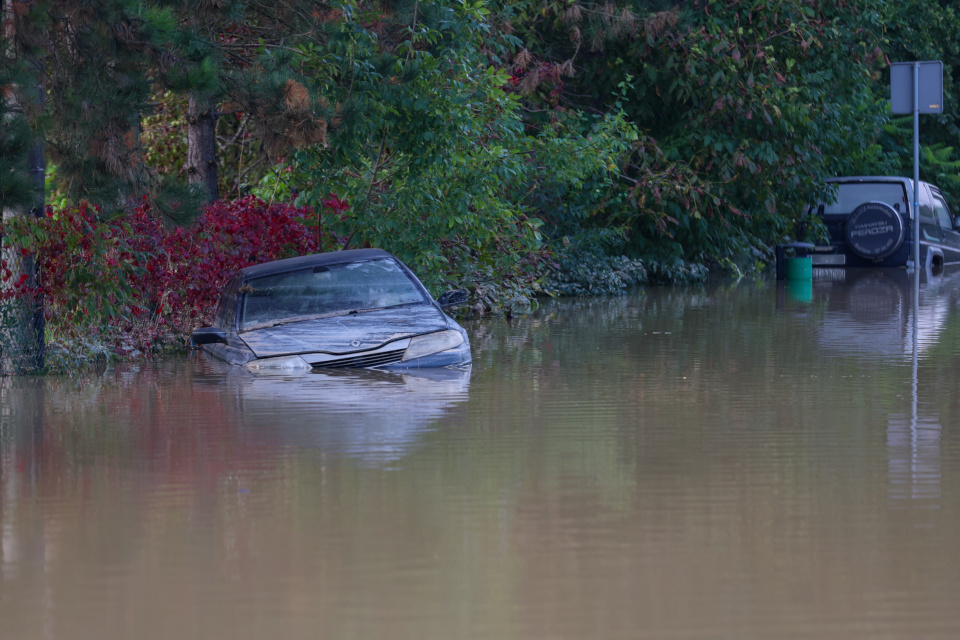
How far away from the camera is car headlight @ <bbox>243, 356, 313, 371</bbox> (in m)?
12.4

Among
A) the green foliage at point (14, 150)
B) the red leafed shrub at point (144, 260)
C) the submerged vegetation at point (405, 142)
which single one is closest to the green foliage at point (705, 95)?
the submerged vegetation at point (405, 142)

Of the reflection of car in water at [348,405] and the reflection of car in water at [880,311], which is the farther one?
the reflection of car in water at [880,311]

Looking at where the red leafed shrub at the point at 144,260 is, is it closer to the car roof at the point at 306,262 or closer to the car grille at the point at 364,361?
the car roof at the point at 306,262

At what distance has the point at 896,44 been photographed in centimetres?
4309

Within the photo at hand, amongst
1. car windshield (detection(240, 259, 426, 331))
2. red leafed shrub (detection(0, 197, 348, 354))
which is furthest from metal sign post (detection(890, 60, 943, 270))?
car windshield (detection(240, 259, 426, 331))

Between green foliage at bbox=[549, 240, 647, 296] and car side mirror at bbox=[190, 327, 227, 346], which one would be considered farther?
green foliage at bbox=[549, 240, 647, 296]

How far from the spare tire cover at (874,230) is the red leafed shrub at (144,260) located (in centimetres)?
1413

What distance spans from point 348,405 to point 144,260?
4741 mm

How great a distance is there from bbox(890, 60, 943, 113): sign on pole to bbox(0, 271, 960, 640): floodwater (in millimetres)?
12022

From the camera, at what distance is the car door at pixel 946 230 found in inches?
1245

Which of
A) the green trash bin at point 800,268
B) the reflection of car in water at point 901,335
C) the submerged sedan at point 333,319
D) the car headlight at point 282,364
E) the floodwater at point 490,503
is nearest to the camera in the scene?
the floodwater at point 490,503

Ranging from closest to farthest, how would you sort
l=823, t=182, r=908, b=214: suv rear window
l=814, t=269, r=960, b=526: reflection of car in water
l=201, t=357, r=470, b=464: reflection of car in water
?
1. l=814, t=269, r=960, b=526: reflection of car in water
2. l=201, t=357, r=470, b=464: reflection of car in water
3. l=823, t=182, r=908, b=214: suv rear window

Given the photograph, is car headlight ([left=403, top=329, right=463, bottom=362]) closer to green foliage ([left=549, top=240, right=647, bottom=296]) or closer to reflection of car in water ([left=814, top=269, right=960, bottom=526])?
reflection of car in water ([left=814, top=269, right=960, bottom=526])

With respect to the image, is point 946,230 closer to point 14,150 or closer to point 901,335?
point 901,335
